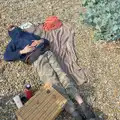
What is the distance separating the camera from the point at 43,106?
545cm

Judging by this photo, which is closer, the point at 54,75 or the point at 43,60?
the point at 54,75

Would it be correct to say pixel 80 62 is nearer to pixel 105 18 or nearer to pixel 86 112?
pixel 105 18

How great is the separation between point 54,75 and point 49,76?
0.33 ft

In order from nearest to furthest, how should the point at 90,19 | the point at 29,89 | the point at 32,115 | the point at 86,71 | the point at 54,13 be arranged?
the point at 32,115, the point at 29,89, the point at 86,71, the point at 90,19, the point at 54,13

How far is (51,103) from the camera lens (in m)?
5.51

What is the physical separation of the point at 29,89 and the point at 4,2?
2.90 meters

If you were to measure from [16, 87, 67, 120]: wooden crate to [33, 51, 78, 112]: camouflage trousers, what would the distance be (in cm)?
24

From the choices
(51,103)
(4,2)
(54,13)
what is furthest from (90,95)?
(4,2)

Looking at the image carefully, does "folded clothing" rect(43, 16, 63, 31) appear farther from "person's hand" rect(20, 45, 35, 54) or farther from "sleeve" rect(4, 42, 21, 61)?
"sleeve" rect(4, 42, 21, 61)

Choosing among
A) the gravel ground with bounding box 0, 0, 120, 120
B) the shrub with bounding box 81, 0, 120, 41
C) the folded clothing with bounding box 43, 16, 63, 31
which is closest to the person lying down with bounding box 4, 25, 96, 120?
the gravel ground with bounding box 0, 0, 120, 120

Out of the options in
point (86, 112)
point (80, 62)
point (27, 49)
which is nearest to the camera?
point (86, 112)

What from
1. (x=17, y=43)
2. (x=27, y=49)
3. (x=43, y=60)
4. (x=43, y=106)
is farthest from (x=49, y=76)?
(x=17, y=43)

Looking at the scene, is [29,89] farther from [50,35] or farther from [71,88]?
[50,35]

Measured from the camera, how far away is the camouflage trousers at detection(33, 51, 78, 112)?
591 cm
